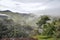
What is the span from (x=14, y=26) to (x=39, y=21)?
0.30 metres

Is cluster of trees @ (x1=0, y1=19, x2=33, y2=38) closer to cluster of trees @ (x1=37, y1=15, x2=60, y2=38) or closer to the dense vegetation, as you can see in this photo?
the dense vegetation

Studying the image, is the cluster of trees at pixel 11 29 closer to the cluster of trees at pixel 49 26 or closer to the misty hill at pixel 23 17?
the misty hill at pixel 23 17

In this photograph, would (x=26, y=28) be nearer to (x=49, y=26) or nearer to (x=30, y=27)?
(x=30, y=27)

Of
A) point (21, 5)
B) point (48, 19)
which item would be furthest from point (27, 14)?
point (48, 19)

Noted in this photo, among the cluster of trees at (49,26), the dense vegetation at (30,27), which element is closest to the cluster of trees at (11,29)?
the dense vegetation at (30,27)

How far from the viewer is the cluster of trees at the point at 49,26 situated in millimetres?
1871

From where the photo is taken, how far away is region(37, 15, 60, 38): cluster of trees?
1.87 metres

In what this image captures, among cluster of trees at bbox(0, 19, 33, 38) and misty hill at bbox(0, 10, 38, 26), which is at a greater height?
misty hill at bbox(0, 10, 38, 26)

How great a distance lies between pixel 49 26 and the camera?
1.90 meters

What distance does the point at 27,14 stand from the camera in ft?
6.33

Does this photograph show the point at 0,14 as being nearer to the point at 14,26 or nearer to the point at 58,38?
the point at 14,26

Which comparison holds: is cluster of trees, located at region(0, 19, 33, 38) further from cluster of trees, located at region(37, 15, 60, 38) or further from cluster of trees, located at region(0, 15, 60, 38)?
cluster of trees, located at region(37, 15, 60, 38)

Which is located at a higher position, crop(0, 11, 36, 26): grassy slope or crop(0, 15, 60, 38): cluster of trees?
crop(0, 11, 36, 26): grassy slope

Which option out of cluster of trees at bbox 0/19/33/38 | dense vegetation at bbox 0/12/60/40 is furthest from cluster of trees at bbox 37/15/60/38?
cluster of trees at bbox 0/19/33/38
